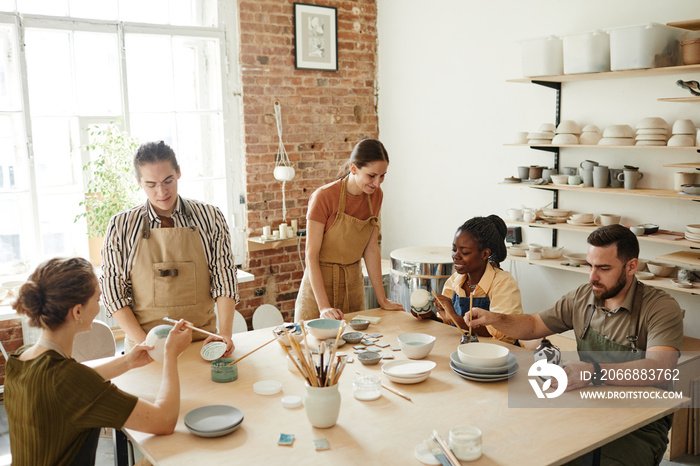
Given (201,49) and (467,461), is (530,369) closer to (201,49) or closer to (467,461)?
(467,461)

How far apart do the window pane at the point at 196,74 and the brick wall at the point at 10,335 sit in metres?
2.00

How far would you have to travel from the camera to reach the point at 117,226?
256 cm

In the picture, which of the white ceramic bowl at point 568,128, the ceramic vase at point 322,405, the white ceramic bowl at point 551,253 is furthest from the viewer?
the white ceramic bowl at point 551,253

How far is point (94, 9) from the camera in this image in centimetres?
460

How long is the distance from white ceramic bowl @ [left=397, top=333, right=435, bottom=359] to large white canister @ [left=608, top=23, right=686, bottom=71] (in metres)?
2.17

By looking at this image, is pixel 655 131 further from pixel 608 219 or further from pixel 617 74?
pixel 608 219

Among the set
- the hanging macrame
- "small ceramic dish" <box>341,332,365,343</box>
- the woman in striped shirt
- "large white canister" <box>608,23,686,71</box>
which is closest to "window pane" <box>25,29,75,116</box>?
the hanging macrame

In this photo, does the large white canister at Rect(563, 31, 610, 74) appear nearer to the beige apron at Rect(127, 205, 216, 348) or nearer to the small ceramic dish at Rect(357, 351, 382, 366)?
the small ceramic dish at Rect(357, 351, 382, 366)

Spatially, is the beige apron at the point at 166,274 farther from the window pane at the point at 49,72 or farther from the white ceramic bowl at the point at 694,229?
the white ceramic bowl at the point at 694,229

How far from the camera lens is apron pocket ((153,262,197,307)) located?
8.54 ft

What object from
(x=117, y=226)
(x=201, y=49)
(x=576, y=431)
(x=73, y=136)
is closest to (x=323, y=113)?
(x=201, y=49)

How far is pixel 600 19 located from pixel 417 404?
122 inches

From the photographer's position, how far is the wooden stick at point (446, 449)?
1645mm

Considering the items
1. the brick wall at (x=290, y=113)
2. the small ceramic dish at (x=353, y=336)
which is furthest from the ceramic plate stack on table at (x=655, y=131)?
the brick wall at (x=290, y=113)
